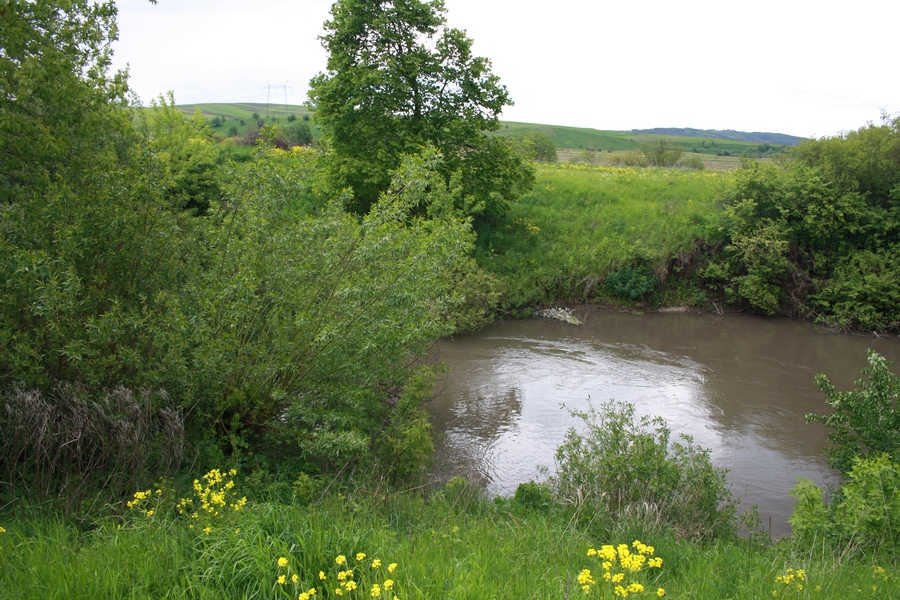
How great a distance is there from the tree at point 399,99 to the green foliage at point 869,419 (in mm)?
11979

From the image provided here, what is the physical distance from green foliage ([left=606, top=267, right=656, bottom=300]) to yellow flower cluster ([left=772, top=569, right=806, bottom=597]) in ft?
55.4

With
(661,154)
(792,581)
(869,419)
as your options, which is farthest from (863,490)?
(661,154)

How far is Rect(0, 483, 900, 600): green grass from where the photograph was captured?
3.46 meters

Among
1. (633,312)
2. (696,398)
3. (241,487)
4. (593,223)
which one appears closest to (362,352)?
(241,487)

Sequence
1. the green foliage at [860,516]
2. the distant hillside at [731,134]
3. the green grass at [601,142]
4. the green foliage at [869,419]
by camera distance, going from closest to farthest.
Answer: the green foliage at [860,516] < the green foliage at [869,419] < the green grass at [601,142] < the distant hillside at [731,134]

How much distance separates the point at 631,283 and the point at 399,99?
369 inches

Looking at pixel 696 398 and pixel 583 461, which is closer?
pixel 583 461

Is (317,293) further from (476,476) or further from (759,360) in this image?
(759,360)

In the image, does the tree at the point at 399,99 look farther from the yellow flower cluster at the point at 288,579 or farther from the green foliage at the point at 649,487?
the yellow flower cluster at the point at 288,579

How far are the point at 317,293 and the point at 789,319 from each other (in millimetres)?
17662

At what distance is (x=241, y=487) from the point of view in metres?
5.82

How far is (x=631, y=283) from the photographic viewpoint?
2042 cm

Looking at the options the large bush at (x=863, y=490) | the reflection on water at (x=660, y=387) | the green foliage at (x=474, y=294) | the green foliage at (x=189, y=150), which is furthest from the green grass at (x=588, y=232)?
the large bush at (x=863, y=490)

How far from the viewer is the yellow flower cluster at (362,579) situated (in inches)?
127
